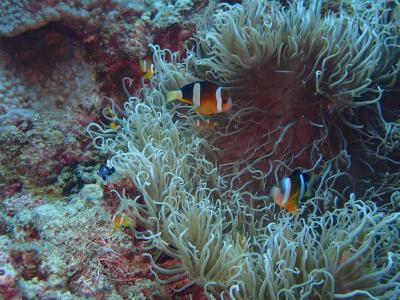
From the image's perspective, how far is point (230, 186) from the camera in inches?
106

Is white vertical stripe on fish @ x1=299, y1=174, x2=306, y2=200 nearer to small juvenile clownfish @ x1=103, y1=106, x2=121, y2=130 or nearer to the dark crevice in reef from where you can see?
small juvenile clownfish @ x1=103, y1=106, x2=121, y2=130

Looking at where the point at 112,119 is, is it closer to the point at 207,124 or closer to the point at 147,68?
the point at 147,68

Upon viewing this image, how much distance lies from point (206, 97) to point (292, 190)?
87 centimetres

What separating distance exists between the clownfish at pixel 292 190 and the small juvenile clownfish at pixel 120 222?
0.89m

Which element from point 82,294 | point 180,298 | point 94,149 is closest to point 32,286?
point 82,294

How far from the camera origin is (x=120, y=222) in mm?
2213

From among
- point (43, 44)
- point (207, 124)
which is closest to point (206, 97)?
point (207, 124)

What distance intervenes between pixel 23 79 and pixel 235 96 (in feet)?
5.58

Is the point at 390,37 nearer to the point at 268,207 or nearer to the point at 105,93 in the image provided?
the point at 268,207

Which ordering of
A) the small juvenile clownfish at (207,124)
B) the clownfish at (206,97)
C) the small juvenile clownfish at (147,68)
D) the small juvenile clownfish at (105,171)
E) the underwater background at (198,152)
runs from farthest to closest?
the small juvenile clownfish at (147,68) → the small juvenile clownfish at (207,124) → the clownfish at (206,97) → the small juvenile clownfish at (105,171) → the underwater background at (198,152)

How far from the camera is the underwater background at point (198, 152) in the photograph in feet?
6.57

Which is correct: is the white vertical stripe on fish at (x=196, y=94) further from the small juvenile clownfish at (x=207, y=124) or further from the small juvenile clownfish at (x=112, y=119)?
the small juvenile clownfish at (x=112, y=119)

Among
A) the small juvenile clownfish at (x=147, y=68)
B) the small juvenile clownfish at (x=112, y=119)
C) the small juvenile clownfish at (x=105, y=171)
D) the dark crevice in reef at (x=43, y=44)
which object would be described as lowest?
the small juvenile clownfish at (x=105, y=171)

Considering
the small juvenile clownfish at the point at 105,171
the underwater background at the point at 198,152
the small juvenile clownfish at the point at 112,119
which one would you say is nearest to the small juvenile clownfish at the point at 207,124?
the underwater background at the point at 198,152
